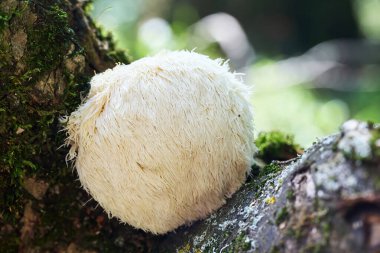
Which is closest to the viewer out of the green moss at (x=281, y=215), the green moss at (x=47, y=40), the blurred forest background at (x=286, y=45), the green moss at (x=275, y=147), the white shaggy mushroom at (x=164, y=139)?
the green moss at (x=281, y=215)

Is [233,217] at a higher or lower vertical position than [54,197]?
lower

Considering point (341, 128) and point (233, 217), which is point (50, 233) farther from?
point (341, 128)

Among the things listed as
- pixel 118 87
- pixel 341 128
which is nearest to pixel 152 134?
pixel 118 87

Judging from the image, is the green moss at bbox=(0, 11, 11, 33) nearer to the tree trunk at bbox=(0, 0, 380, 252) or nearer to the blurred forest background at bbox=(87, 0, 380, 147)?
the tree trunk at bbox=(0, 0, 380, 252)

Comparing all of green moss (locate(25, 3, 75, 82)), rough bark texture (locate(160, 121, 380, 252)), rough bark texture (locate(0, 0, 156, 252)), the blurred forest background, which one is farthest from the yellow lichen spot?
the blurred forest background

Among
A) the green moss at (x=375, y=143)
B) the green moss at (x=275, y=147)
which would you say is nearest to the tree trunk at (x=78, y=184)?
the green moss at (x=375, y=143)

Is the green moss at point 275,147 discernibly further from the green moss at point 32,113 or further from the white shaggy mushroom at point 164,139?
the green moss at point 32,113

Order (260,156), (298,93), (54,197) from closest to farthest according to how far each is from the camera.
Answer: (54,197) → (260,156) → (298,93)
